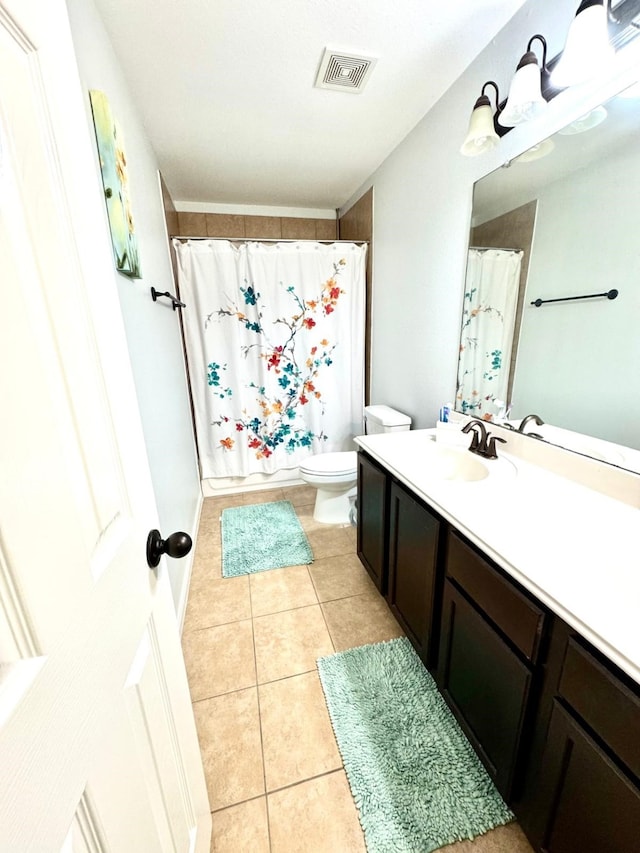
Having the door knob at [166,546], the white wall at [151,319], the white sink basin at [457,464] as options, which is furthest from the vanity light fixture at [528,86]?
the door knob at [166,546]

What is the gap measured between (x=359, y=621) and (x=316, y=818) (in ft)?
2.31

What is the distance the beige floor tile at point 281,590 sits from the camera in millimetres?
1744

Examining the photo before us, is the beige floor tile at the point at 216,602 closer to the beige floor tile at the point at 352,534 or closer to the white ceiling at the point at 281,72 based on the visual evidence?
the beige floor tile at the point at 352,534

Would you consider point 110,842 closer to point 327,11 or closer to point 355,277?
point 327,11

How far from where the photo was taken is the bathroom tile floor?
97 cm

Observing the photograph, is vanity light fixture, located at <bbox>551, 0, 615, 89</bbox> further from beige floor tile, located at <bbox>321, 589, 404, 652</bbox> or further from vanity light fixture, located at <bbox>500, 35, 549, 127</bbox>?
beige floor tile, located at <bbox>321, 589, 404, 652</bbox>

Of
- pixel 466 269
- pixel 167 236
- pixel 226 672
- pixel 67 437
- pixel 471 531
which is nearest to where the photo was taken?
pixel 67 437

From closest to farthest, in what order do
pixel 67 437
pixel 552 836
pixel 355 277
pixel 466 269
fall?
pixel 67 437 < pixel 552 836 < pixel 466 269 < pixel 355 277

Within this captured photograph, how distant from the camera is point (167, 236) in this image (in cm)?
228

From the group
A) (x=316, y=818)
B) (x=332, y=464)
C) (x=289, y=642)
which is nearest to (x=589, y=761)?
(x=316, y=818)

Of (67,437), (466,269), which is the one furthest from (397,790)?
(466,269)

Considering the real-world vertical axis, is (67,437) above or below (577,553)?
above

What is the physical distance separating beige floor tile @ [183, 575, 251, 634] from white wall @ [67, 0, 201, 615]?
85 mm

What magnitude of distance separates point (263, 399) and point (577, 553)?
2312mm
